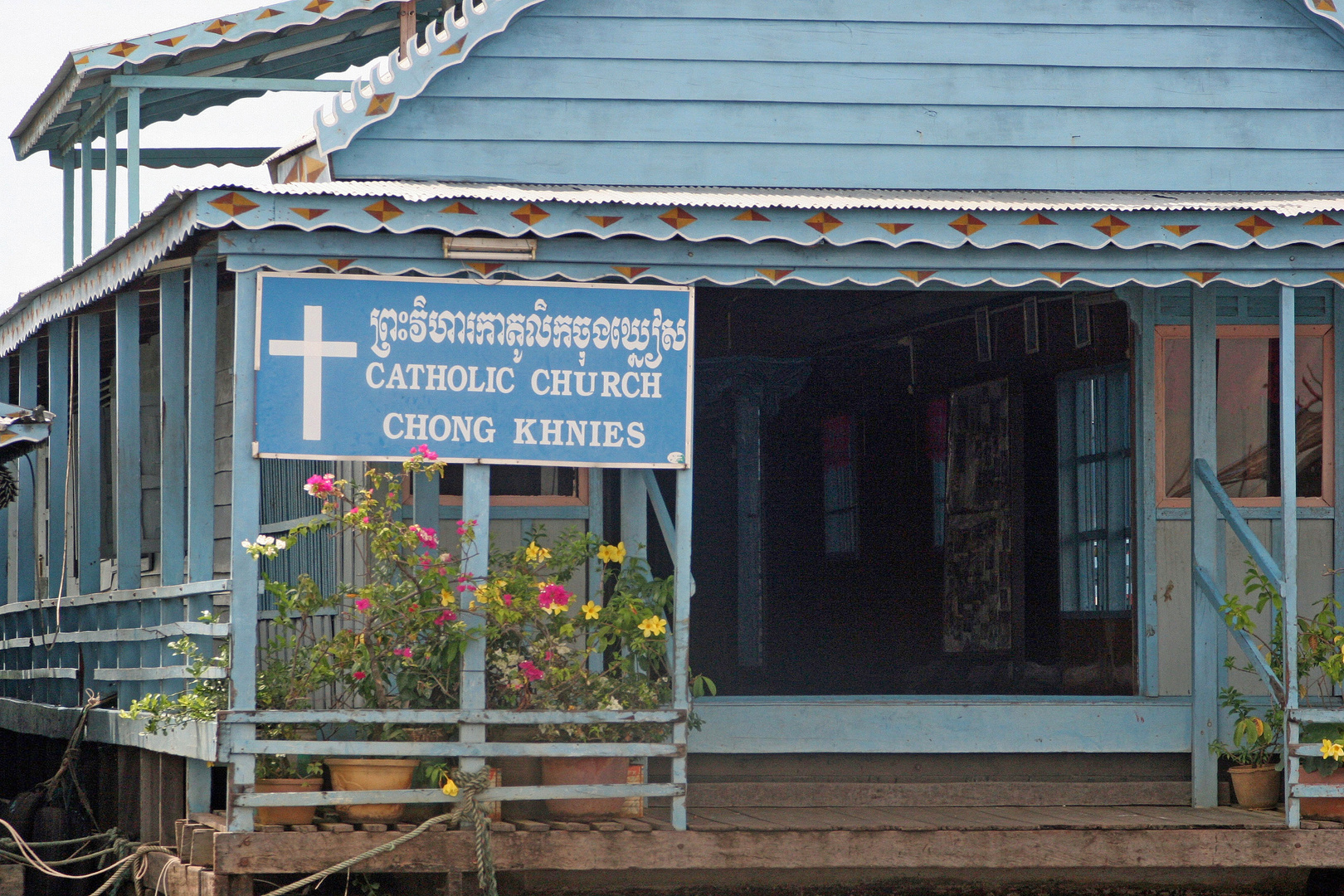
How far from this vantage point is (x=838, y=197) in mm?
8039

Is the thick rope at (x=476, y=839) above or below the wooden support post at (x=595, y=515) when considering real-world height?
below

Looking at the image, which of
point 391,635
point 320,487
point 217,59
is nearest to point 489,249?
point 320,487

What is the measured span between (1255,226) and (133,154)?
815 cm

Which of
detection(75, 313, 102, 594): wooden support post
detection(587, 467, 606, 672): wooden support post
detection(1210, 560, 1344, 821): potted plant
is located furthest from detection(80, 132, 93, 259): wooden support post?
detection(1210, 560, 1344, 821): potted plant

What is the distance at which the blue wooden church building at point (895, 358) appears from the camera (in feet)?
22.8

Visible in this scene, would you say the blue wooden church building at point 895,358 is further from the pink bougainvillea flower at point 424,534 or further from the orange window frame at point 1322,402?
the pink bougainvillea flower at point 424,534

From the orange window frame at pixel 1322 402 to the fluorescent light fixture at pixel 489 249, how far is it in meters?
3.67

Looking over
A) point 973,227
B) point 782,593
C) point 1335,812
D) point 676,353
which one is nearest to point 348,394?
point 676,353

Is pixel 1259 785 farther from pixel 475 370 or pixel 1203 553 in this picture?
pixel 475 370

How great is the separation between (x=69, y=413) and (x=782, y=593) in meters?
5.23

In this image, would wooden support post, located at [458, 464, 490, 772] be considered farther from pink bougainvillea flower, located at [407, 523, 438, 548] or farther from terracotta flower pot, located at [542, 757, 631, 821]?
terracotta flower pot, located at [542, 757, 631, 821]

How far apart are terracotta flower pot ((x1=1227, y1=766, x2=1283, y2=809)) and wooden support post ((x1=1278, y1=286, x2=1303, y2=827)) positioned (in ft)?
1.71

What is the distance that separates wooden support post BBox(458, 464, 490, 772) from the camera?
6.81 meters

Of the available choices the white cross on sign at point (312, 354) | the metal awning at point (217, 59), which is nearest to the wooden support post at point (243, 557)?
the white cross on sign at point (312, 354)
